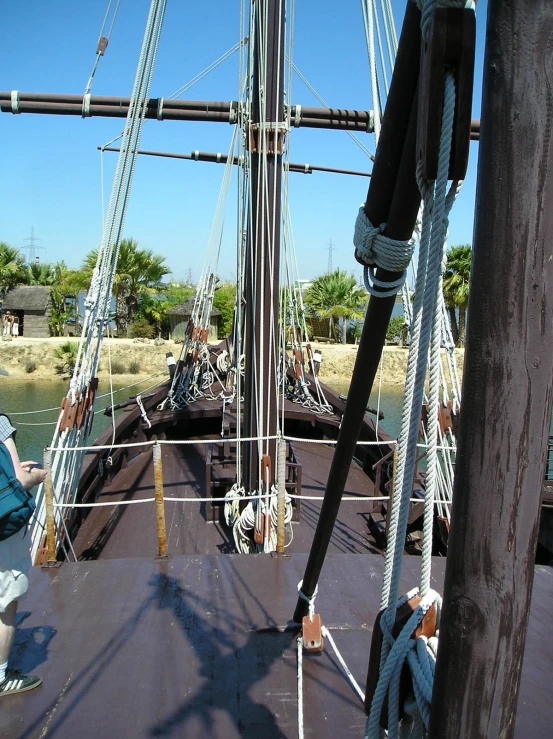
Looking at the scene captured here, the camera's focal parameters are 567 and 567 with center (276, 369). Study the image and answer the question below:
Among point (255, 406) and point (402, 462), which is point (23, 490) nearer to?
point (402, 462)

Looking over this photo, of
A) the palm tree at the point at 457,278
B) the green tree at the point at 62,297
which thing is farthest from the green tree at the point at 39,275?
the palm tree at the point at 457,278

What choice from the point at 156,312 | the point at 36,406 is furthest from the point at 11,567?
the point at 156,312

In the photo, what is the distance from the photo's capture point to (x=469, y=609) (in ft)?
3.09

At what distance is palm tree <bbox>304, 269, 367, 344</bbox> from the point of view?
29.2 meters

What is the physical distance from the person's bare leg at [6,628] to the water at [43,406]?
452 inches

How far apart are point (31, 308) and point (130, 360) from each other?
684 cm

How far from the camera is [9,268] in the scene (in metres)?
30.2

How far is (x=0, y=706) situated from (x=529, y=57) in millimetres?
2812

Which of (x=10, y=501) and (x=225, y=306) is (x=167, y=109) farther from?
(x=225, y=306)

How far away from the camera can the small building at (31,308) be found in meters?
29.6

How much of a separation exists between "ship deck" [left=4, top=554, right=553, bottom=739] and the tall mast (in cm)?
152

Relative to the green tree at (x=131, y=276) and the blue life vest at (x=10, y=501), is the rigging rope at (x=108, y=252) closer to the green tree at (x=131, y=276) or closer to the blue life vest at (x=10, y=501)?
the blue life vest at (x=10, y=501)

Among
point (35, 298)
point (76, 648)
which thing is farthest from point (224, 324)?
point (76, 648)

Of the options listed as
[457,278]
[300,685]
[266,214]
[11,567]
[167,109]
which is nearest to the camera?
[11,567]
